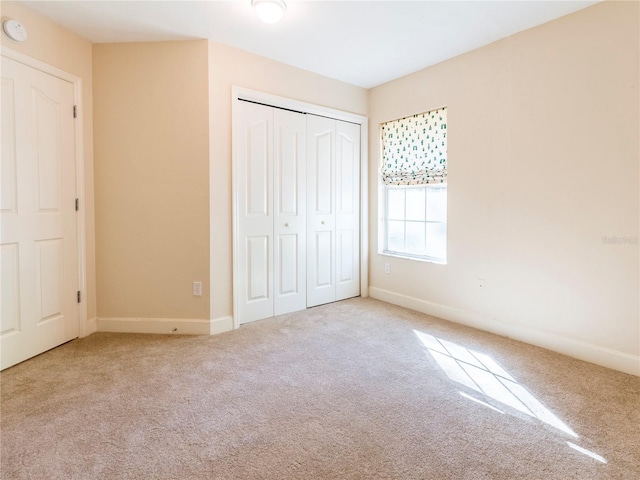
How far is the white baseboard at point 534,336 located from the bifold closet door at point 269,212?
1309 mm

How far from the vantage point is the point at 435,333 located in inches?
123

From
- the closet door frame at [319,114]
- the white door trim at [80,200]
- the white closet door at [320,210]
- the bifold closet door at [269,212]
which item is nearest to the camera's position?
the white door trim at [80,200]

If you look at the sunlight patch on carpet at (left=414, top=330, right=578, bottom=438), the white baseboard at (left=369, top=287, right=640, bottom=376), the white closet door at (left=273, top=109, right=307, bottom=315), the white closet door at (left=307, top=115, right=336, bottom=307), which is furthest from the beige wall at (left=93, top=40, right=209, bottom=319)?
the white baseboard at (left=369, top=287, right=640, bottom=376)

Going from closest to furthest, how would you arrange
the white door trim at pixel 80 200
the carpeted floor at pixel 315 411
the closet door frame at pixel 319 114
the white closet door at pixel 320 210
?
the carpeted floor at pixel 315 411 → the white door trim at pixel 80 200 → the closet door frame at pixel 319 114 → the white closet door at pixel 320 210

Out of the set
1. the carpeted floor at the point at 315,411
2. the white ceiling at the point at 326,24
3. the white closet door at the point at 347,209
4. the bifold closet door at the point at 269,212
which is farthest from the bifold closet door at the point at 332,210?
the carpeted floor at the point at 315,411

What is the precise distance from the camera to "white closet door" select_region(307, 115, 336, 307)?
12.6 ft

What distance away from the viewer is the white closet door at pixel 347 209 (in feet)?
13.4

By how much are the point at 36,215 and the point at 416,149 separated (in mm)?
3459

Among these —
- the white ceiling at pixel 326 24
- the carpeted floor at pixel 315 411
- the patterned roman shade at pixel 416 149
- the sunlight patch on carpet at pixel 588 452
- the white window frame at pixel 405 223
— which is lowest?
the sunlight patch on carpet at pixel 588 452

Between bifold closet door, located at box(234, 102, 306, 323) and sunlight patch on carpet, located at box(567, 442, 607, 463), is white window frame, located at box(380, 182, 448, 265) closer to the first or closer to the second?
bifold closet door, located at box(234, 102, 306, 323)

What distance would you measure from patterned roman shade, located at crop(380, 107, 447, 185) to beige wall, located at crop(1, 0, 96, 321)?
9.81ft

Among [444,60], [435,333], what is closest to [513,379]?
[435,333]

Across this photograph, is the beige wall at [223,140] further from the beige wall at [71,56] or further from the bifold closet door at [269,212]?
the beige wall at [71,56]

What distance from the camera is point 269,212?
3508 millimetres
